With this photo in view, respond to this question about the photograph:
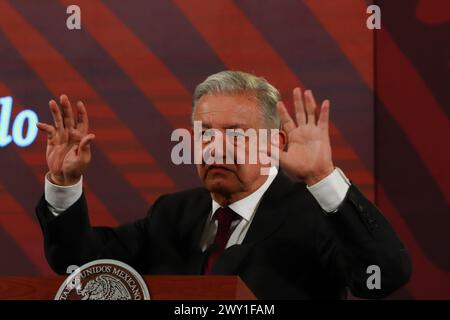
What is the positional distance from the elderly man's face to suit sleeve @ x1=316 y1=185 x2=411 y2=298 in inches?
16.0

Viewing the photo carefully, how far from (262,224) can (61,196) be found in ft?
1.81

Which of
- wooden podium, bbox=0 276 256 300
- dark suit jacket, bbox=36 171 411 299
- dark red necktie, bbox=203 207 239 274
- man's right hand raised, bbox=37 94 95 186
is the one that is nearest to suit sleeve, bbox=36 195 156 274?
dark suit jacket, bbox=36 171 411 299

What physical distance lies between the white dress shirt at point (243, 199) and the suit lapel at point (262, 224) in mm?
27

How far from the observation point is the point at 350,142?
360cm

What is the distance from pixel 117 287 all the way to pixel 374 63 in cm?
201

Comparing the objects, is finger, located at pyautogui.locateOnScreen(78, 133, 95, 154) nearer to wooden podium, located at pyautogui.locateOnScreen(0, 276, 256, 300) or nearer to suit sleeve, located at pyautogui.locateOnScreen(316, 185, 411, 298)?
wooden podium, located at pyautogui.locateOnScreen(0, 276, 256, 300)

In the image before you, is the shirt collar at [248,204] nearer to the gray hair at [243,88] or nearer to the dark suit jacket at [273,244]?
the dark suit jacket at [273,244]

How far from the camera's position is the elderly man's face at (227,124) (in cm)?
255

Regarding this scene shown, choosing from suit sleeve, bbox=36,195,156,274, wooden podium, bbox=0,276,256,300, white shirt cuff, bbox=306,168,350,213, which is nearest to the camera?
wooden podium, bbox=0,276,256,300

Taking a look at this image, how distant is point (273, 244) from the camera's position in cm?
249

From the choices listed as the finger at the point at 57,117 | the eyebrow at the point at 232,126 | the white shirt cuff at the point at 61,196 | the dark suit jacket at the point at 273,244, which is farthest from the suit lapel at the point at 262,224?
the finger at the point at 57,117

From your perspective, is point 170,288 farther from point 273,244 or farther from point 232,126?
point 232,126

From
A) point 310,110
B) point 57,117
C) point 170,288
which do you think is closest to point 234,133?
point 310,110

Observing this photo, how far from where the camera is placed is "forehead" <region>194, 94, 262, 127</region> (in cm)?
255
